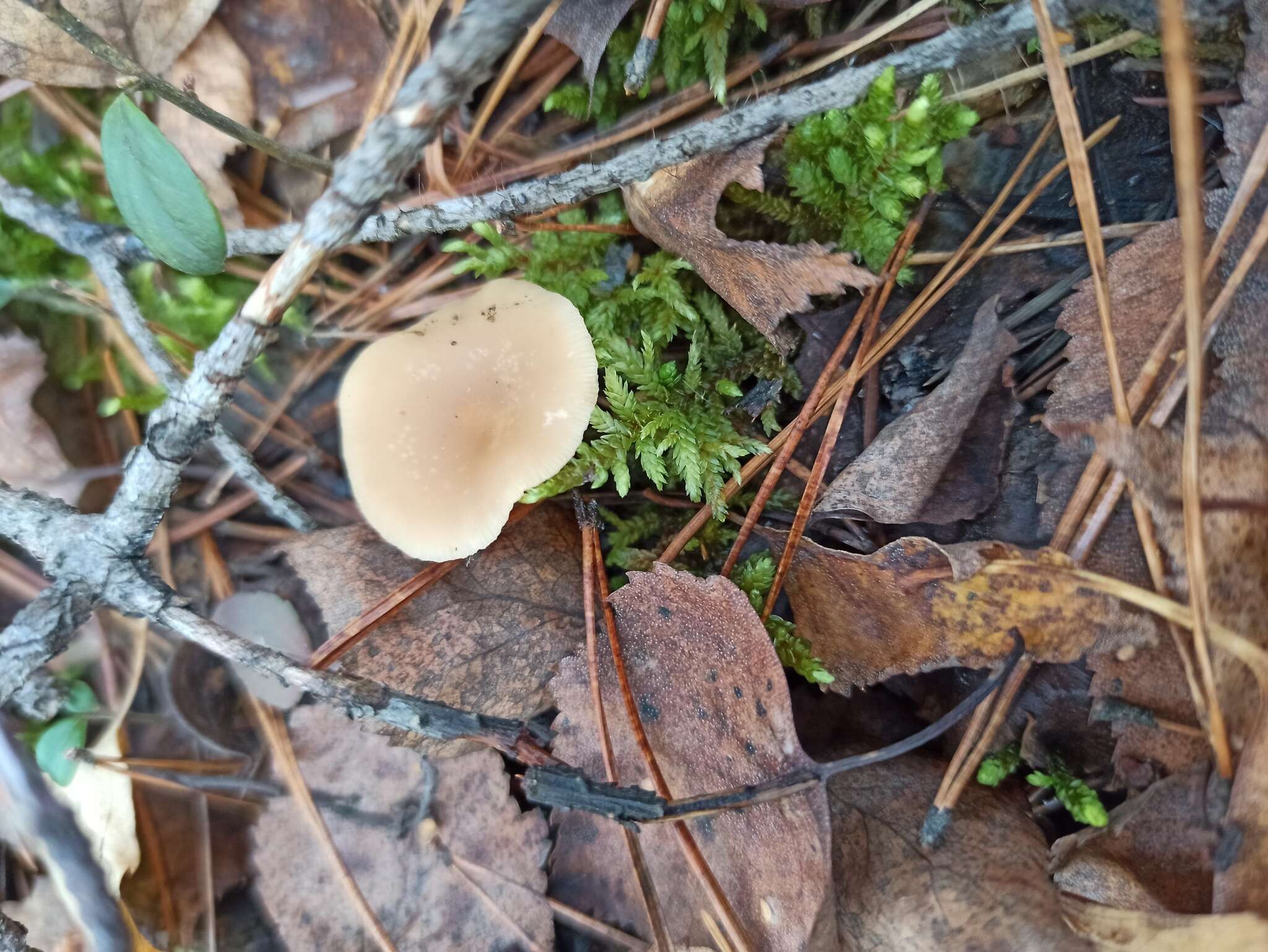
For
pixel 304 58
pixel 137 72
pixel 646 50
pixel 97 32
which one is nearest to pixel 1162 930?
pixel 646 50

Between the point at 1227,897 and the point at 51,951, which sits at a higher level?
the point at 1227,897

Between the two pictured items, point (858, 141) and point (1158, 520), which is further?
point (858, 141)

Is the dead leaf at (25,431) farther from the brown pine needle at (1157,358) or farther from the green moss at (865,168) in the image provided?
the brown pine needle at (1157,358)

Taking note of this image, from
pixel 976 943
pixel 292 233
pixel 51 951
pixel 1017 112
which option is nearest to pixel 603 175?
pixel 292 233

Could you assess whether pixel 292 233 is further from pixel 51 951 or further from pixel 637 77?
pixel 51 951

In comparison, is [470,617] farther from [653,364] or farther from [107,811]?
[107,811]

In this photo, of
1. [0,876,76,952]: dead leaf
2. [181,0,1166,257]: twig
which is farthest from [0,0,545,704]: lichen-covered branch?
[0,876,76,952]: dead leaf

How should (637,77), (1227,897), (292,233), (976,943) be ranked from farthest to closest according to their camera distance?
(292,233) → (637,77) → (976,943) → (1227,897)
